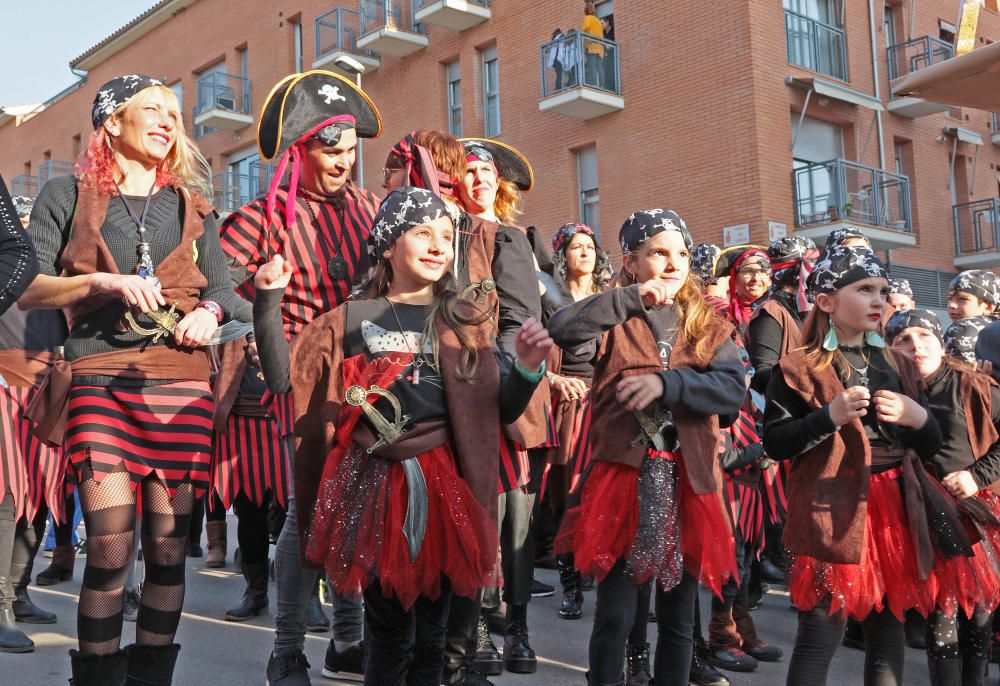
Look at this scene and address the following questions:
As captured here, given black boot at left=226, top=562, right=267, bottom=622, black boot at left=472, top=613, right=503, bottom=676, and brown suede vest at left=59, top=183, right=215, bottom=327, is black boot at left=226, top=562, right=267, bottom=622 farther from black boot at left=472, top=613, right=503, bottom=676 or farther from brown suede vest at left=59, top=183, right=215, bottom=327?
brown suede vest at left=59, top=183, right=215, bottom=327

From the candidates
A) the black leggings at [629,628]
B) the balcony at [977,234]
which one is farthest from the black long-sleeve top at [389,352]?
the balcony at [977,234]

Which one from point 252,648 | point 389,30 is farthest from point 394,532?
point 389,30

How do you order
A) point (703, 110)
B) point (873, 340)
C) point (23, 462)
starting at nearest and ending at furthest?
point (873, 340), point (23, 462), point (703, 110)

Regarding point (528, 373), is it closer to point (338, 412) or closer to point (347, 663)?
point (338, 412)

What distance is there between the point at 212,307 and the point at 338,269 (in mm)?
561

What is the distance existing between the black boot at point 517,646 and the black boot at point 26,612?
256 centimetres

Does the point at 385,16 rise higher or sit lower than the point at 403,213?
higher

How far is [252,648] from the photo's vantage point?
4.93 m

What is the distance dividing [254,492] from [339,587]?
2.88m

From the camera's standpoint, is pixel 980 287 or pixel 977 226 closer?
pixel 980 287

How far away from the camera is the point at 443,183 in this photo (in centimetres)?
430

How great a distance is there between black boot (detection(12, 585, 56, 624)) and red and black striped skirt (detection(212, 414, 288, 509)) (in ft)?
3.63

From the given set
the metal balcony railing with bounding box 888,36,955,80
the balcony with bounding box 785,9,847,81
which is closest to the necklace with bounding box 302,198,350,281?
the balcony with bounding box 785,9,847,81

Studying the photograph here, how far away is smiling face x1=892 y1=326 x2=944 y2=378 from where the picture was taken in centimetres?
426
